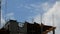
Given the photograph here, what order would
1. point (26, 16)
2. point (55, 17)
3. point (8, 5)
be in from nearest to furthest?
point (8, 5)
point (26, 16)
point (55, 17)

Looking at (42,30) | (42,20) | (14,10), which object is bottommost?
(42,30)

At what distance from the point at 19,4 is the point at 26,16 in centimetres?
38

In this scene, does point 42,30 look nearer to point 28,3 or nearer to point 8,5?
point 28,3

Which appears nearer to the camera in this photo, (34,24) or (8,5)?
(8,5)

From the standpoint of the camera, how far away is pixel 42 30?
16.1 ft

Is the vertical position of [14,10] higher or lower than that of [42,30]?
higher

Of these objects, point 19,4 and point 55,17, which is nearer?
point 19,4

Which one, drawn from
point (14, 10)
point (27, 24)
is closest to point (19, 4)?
point (14, 10)

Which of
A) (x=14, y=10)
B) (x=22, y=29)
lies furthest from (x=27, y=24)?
(x=14, y=10)

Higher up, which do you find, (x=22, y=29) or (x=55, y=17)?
(x=55, y=17)

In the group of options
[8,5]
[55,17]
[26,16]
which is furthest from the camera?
[55,17]

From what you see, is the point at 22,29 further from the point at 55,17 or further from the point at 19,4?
the point at 55,17

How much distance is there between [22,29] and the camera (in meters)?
4.41

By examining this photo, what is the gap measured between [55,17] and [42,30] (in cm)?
58
